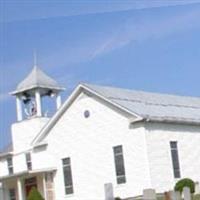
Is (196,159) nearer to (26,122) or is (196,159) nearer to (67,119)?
(67,119)

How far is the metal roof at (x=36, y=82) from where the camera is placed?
43.7m

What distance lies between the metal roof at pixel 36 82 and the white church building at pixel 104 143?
3.4 inches

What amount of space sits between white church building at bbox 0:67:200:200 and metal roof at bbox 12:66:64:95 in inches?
3.4

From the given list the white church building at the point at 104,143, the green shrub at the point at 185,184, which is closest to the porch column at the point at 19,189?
the white church building at the point at 104,143

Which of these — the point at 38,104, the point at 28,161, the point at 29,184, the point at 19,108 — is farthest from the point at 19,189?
the point at 38,104

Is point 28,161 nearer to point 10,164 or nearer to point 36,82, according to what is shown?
point 10,164

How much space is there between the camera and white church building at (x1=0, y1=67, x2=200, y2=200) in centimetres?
3581

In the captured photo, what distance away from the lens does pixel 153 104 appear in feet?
128

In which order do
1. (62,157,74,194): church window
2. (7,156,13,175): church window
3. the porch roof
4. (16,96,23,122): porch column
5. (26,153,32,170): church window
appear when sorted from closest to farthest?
(62,157,74,194): church window, the porch roof, (26,153,32,170): church window, (16,96,23,122): porch column, (7,156,13,175): church window

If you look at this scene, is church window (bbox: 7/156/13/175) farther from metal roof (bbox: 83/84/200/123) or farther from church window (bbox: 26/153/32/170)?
metal roof (bbox: 83/84/200/123)

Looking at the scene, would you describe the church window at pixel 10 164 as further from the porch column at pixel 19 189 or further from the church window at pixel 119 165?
the church window at pixel 119 165

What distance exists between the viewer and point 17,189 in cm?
4441

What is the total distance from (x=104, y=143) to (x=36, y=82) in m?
8.03

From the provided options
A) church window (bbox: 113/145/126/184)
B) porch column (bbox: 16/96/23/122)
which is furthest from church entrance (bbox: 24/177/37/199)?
church window (bbox: 113/145/126/184)
